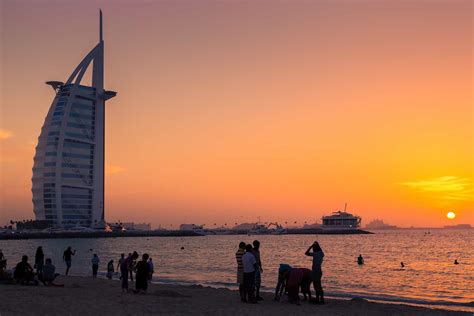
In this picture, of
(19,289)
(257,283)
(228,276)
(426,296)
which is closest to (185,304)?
(257,283)

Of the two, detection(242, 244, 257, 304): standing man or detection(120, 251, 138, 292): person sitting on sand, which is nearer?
detection(242, 244, 257, 304): standing man

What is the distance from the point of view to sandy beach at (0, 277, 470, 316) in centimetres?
1705

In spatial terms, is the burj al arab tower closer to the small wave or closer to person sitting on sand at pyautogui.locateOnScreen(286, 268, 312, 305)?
the small wave

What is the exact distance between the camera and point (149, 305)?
1869 cm

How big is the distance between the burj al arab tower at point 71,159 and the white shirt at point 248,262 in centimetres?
17450

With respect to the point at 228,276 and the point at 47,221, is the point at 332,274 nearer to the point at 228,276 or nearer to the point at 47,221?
the point at 228,276

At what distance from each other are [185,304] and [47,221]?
180562 mm

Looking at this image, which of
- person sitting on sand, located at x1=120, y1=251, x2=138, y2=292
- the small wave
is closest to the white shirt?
person sitting on sand, located at x1=120, y1=251, x2=138, y2=292

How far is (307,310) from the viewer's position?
61.8 feet

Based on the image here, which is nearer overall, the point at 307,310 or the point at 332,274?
the point at 307,310

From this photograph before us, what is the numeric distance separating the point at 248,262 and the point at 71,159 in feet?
590

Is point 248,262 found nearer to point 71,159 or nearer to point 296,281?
point 296,281

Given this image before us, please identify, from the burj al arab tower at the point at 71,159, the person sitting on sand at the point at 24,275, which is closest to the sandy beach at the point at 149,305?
the person sitting on sand at the point at 24,275

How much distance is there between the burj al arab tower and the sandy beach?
170042mm
